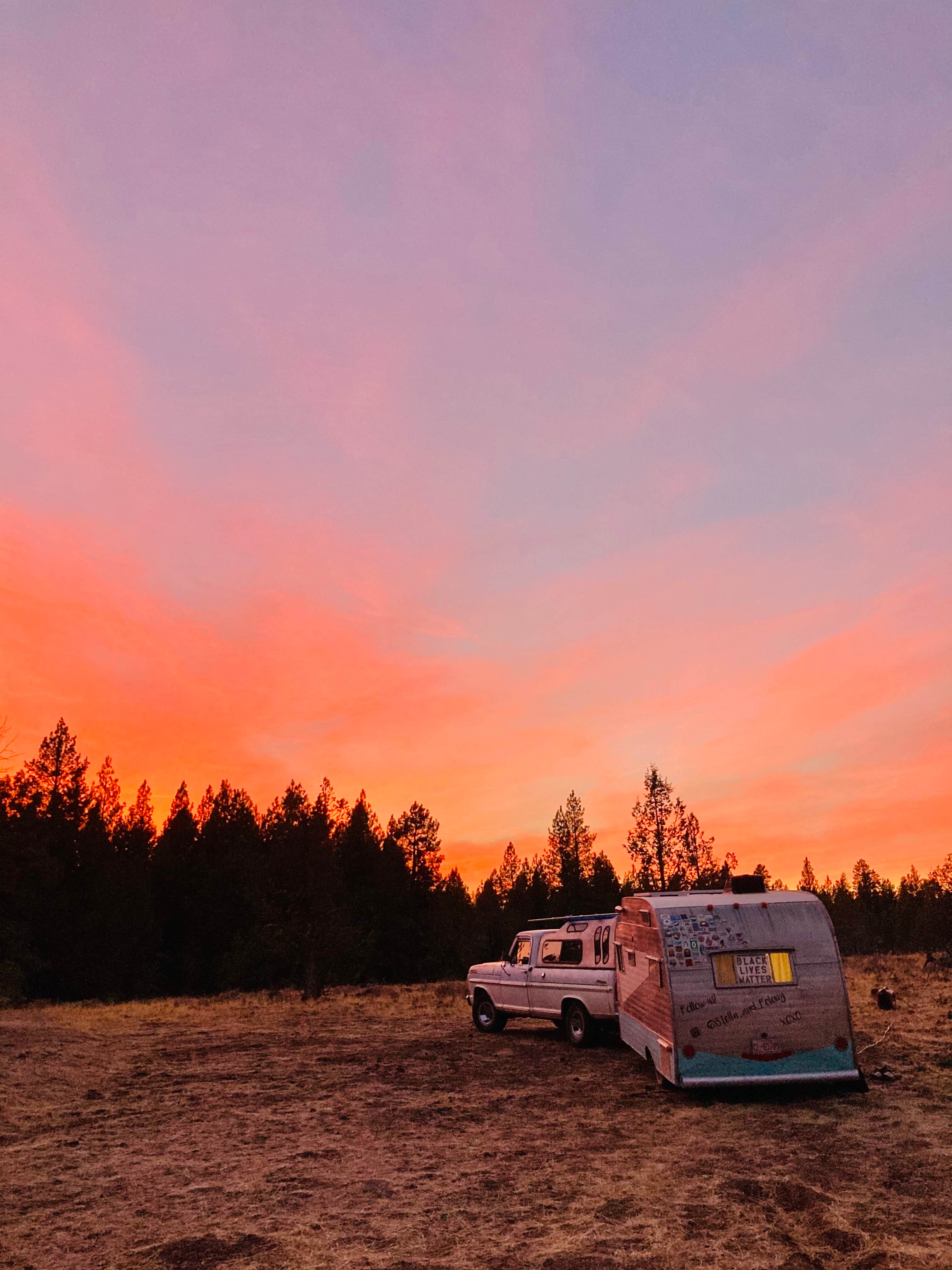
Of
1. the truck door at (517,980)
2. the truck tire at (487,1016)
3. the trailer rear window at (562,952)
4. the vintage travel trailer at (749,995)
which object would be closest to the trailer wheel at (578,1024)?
the trailer rear window at (562,952)

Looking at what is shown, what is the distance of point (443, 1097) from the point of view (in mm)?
13102

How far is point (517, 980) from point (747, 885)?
7464mm

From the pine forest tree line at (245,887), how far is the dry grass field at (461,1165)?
71.9 feet

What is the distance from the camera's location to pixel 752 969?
1203 centimetres

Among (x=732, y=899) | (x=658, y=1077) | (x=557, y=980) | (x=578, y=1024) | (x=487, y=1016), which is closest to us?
(x=732, y=899)

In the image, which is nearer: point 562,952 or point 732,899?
point 732,899

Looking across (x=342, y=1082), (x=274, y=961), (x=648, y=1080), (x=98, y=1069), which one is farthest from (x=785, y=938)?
(x=274, y=961)

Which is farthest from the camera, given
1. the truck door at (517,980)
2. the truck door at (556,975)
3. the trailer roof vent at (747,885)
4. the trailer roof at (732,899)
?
the truck door at (517,980)

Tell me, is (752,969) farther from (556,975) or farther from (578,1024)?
(556,975)

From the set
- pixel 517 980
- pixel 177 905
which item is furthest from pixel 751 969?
pixel 177 905

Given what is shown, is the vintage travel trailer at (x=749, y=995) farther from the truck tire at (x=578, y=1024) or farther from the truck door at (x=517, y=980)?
the truck door at (x=517, y=980)

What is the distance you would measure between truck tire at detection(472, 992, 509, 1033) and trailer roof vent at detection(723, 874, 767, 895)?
27.5ft

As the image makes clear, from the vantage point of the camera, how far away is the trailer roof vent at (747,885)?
13641 millimetres

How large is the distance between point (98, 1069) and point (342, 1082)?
533 cm
